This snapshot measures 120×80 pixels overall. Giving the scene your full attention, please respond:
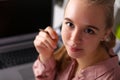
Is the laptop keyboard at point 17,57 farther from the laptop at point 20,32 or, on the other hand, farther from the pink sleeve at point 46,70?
the pink sleeve at point 46,70

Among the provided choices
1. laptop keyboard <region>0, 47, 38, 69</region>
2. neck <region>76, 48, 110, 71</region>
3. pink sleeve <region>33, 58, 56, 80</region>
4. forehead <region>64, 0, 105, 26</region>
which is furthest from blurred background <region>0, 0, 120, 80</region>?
forehead <region>64, 0, 105, 26</region>

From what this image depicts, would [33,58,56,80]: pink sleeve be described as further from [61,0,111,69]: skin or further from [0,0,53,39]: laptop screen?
[0,0,53,39]: laptop screen

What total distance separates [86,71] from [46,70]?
0.13 metres

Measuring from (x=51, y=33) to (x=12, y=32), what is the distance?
0.45m

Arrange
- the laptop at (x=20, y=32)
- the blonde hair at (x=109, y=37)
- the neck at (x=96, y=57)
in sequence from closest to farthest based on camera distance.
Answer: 1. the blonde hair at (x=109, y=37)
2. the neck at (x=96, y=57)
3. the laptop at (x=20, y=32)

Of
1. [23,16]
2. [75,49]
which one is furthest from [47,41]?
[23,16]

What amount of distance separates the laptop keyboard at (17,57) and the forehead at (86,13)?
0.54m

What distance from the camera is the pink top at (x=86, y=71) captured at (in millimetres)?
675

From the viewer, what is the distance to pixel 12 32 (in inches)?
44.2

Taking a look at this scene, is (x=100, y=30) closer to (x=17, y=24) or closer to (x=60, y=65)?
(x=60, y=65)

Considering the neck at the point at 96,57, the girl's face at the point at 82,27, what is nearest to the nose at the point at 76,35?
the girl's face at the point at 82,27

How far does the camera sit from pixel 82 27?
0.60m

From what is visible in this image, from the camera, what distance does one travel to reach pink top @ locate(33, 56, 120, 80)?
2.22 feet

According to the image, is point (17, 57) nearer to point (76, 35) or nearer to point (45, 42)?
point (45, 42)
